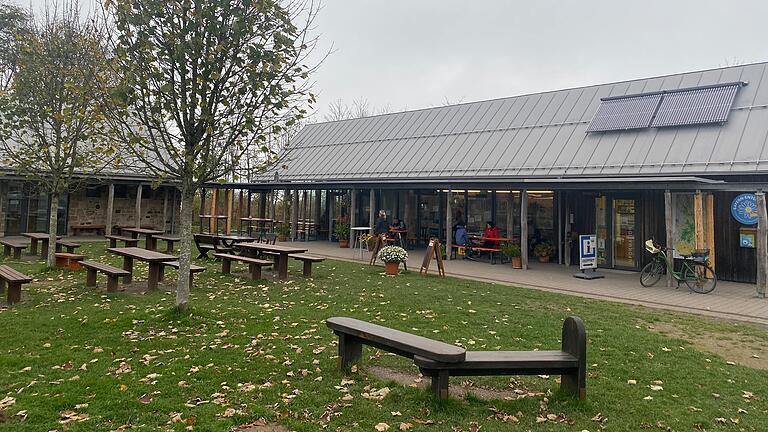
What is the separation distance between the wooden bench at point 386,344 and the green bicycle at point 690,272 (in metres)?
8.60

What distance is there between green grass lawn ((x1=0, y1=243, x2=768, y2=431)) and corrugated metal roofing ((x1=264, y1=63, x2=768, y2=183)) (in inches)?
156

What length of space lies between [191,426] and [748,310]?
8.88 metres

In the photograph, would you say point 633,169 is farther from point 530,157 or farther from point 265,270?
point 265,270

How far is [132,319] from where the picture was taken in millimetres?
6520

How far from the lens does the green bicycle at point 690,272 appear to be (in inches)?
410

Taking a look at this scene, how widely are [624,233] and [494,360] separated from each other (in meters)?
12.0

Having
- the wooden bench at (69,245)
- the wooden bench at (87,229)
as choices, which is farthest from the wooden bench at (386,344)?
the wooden bench at (87,229)

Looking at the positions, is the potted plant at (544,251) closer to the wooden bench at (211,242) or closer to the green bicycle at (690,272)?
the green bicycle at (690,272)

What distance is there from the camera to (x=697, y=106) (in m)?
14.1

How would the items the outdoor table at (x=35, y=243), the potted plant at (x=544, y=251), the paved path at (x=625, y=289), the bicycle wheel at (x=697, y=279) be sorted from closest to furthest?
the paved path at (x=625, y=289) → the bicycle wheel at (x=697, y=279) → the outdoor table at (x=35, y=243) → the potted plant at (x=544, y=251)

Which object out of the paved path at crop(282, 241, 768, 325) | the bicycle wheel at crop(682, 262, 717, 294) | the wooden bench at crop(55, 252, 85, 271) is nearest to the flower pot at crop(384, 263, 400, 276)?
the paved path at crop(282, 241, 768, 325)

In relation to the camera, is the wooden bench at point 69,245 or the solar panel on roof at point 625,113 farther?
the solar panel on roof at point 625,113

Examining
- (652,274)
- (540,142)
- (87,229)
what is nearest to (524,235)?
(652,274)

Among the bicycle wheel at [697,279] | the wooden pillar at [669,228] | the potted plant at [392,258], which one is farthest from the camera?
the potted plant at [392,258]
